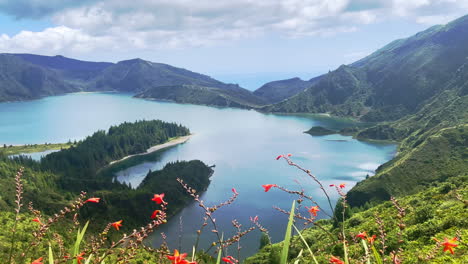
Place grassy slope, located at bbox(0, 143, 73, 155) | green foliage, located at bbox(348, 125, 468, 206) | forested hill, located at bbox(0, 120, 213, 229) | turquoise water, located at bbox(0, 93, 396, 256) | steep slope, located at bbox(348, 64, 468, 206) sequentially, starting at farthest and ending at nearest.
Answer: grassy slope, located at bbox(0, 143, 73, 155) → steep slope, located at bbox(348, 64, 468, 206) → green foliage, located at bbox(348, 125, 468, 206) → forested hill, located at bbox(0, 120, 213, 229) → turquoise water, located at bbox(0, 93, 396, 256)

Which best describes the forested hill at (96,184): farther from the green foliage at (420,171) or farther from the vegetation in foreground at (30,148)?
the green foliage at (420,171)

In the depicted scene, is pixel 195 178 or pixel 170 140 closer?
pixel 195 178

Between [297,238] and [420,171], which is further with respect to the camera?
[420,171]

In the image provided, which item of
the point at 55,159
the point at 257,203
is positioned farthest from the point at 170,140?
the point at 257,203

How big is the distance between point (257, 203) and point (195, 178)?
2911cm

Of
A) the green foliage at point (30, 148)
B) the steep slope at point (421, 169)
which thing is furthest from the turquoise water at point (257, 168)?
the green foliage at point (30, 148)

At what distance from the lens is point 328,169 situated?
126062 millimetres

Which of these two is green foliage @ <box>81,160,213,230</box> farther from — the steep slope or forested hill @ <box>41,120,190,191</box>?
the steep slope

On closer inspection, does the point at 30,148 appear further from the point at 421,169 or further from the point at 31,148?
the point at 421,169

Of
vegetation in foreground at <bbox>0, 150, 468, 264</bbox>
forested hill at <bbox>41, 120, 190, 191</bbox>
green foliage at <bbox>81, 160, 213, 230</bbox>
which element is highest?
vegetation in foreground at <bbox>0, 150, 468, 264</bbox>

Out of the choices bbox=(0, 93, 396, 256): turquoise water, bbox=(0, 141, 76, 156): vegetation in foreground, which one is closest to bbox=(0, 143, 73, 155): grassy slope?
bbox=(0, 141, 76, 156): vegetation in foreground

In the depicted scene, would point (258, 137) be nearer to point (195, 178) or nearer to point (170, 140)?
point (170, 140)

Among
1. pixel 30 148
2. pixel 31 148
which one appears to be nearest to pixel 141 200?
pixel 31 148

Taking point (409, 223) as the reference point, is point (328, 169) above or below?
below
